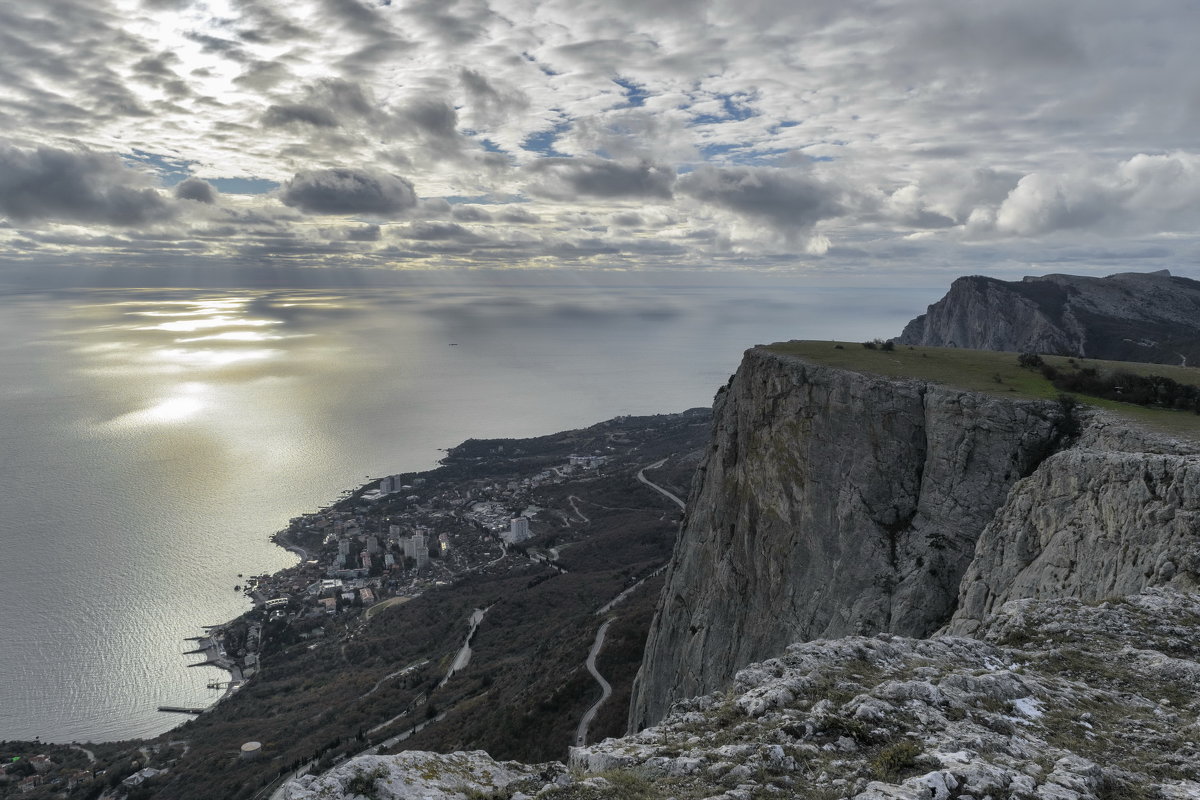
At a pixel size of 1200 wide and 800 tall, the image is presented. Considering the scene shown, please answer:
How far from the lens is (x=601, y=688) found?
37.8 meters

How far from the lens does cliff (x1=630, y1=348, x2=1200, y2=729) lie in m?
13.6

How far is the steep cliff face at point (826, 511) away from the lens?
19.7 m

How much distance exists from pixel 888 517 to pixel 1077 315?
110863 millimetres

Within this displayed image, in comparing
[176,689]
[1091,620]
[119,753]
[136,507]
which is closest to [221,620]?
[176,689]

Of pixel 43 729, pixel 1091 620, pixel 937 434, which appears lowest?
pixel 43 729

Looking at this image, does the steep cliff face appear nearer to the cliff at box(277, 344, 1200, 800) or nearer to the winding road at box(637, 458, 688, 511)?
the cliff at box(277, 344, 1200, 800)

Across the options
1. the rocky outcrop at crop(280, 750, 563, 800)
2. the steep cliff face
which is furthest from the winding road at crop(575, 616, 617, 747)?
the rocky outcrop at crop(280, 750, 563, 800)

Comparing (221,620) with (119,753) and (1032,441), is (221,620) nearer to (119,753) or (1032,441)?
(119,753)

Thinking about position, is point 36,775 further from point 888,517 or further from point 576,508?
point 576,508

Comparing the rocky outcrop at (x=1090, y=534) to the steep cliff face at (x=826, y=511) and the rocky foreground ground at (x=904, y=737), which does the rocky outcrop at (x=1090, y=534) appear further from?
the steep cliff face at (x=826, y=511)

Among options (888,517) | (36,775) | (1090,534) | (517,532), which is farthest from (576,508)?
(1090,534)

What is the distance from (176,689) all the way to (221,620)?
437 inches

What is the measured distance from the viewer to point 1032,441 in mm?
19328

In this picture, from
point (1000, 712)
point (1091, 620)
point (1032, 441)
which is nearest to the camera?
point (1000, 712)
